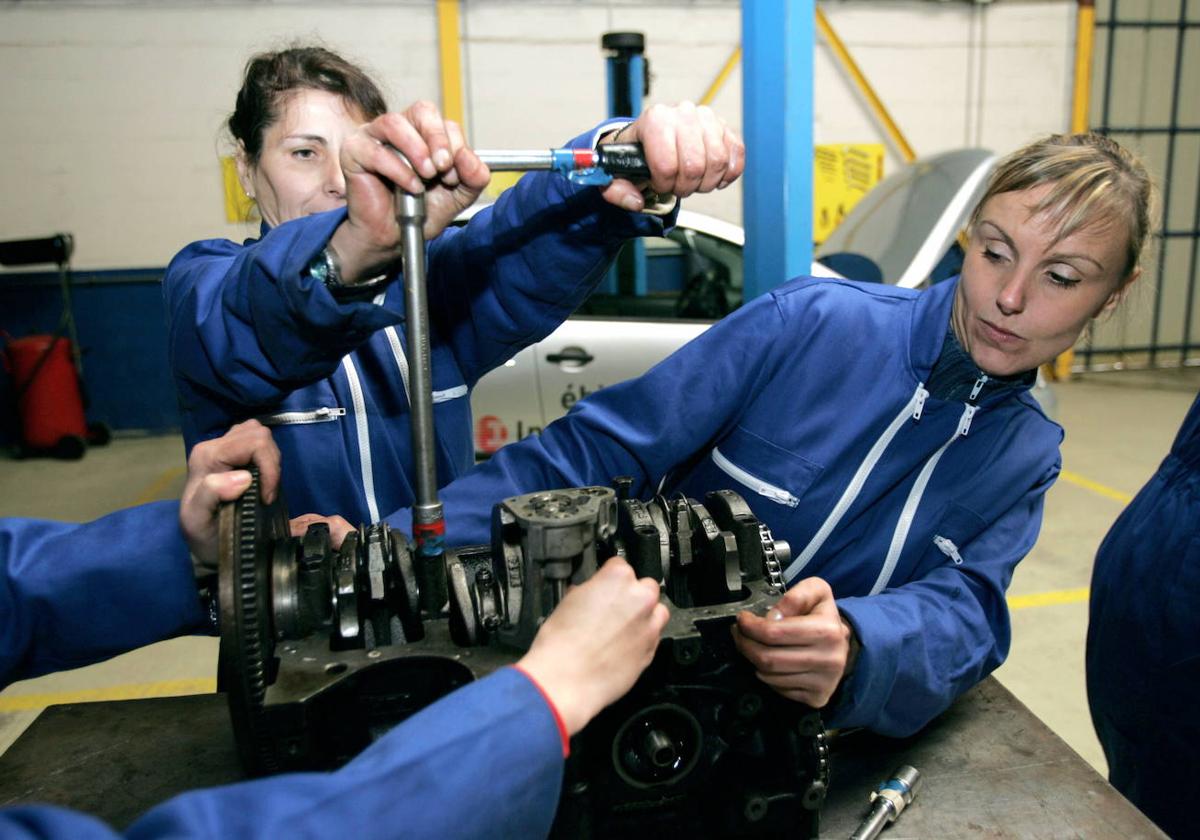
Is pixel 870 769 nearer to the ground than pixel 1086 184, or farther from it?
nearer to the ground

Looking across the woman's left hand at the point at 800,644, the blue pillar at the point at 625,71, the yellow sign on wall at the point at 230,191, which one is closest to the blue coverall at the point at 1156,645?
the woman's left hand at the point at 800,644

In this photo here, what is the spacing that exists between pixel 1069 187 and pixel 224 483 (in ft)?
3.77

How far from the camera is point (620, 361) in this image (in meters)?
3.36

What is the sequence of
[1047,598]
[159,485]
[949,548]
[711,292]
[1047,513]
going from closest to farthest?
[949,548], [1047,598], [711,292], [1047,513], [159,485]

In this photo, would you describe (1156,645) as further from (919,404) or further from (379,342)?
(379,342)

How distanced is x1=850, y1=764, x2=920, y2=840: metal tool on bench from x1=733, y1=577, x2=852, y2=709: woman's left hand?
155 mm

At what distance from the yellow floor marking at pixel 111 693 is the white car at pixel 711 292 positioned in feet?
4.29

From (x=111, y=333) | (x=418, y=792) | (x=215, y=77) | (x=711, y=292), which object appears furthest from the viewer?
(x=111, y=333)

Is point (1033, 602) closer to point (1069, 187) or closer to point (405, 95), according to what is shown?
point (1069, 187)

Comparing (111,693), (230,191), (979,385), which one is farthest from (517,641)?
(230,191)

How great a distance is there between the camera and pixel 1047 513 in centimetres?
391

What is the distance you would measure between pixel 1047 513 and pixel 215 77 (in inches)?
200

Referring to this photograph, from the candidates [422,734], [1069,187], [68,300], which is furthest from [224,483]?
[68,300]

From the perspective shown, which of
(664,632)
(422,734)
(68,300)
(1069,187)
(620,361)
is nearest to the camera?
(422,734)
